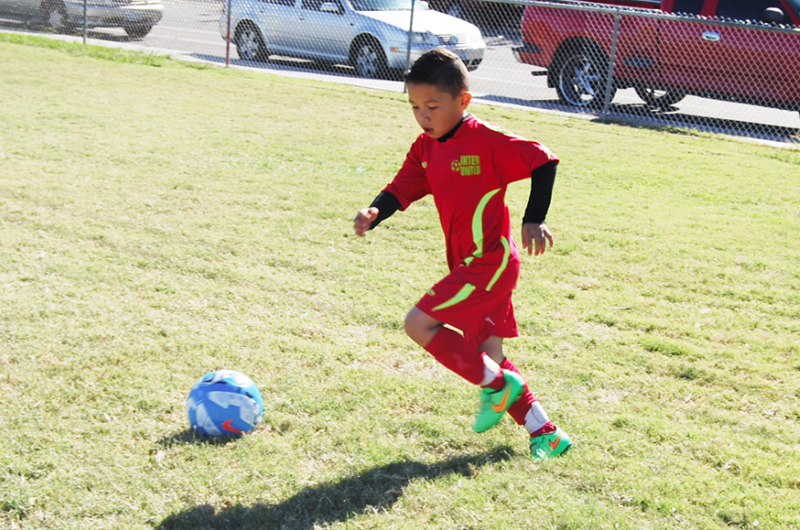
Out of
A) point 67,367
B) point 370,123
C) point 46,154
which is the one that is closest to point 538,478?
point 67,367

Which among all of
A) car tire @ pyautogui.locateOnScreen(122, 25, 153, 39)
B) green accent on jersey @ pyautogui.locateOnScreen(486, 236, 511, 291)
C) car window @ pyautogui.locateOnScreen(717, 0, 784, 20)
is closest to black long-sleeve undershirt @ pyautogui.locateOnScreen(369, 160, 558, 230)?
green accent on jersey @ pyautogui.locateOnScreen(486, 236, 511, 291)

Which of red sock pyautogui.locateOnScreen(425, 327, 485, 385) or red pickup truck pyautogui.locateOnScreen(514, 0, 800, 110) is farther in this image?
red pickup truck pyautogui.locateOnScreen(514, 0, 800, 110)

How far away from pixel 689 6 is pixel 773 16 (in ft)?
4.44

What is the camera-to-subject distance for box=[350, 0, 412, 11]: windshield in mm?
14398

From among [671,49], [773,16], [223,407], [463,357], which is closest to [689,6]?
[671,49]

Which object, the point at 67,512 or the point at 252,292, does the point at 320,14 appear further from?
the point at 67,512

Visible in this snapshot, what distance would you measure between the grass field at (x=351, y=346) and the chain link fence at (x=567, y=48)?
Answer: 2.93m

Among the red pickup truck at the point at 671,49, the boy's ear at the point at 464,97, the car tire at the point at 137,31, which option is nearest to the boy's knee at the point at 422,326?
the boy's ear at the point at 464,97

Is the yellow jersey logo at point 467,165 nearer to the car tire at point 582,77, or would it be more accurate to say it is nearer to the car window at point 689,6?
the car tire at point 582,77

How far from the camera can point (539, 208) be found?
3.25 metres

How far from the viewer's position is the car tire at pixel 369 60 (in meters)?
14.2

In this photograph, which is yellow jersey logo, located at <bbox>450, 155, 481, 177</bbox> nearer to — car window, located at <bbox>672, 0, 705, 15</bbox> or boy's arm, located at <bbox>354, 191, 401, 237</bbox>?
boy's arm, located at <bbox>354, 191, 401, 237</bbox>

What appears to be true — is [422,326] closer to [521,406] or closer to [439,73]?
[521,406]

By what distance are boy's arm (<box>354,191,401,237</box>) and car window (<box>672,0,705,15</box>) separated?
1000 cm
